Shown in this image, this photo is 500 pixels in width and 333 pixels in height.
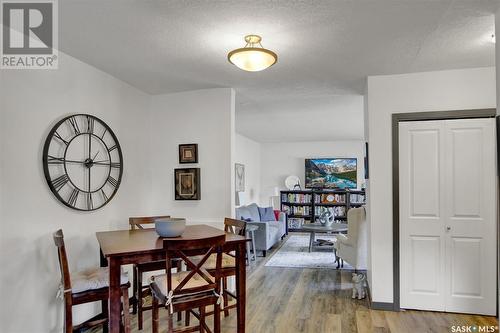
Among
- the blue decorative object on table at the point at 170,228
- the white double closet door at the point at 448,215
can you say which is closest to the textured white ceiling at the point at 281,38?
the white double closet door at the point at 448,215

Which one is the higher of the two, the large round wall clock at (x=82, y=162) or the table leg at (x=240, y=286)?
the large round wall clock at (x=82, y=162)

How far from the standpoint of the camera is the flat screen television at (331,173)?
8.80m

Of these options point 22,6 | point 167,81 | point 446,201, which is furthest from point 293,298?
point 22,6

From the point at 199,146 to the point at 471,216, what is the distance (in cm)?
299

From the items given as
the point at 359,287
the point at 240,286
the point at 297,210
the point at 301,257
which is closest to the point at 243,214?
the point at 301,257

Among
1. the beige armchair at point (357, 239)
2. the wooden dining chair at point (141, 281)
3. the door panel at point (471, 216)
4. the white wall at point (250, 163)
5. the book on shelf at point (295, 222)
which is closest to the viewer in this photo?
the wooden dining chair at point (141, 281)

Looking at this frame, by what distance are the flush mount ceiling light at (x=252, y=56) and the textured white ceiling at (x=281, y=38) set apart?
0.15m

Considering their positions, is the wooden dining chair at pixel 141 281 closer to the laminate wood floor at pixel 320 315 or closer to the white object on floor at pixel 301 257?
the laminate wood floor at pixel 320 315

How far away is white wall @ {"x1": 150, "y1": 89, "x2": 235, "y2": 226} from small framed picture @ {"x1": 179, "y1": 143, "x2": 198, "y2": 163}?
5cm

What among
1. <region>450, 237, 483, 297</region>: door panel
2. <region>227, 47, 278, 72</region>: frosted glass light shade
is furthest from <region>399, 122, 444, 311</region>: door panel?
<region>227, 47, 278, 72</region>: frosted glass light shade

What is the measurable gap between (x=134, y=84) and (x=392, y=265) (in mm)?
3438

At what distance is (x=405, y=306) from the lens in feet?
11.2

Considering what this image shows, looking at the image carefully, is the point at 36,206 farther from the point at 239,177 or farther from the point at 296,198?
the point at 296,198

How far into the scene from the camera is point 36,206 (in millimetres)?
2613
